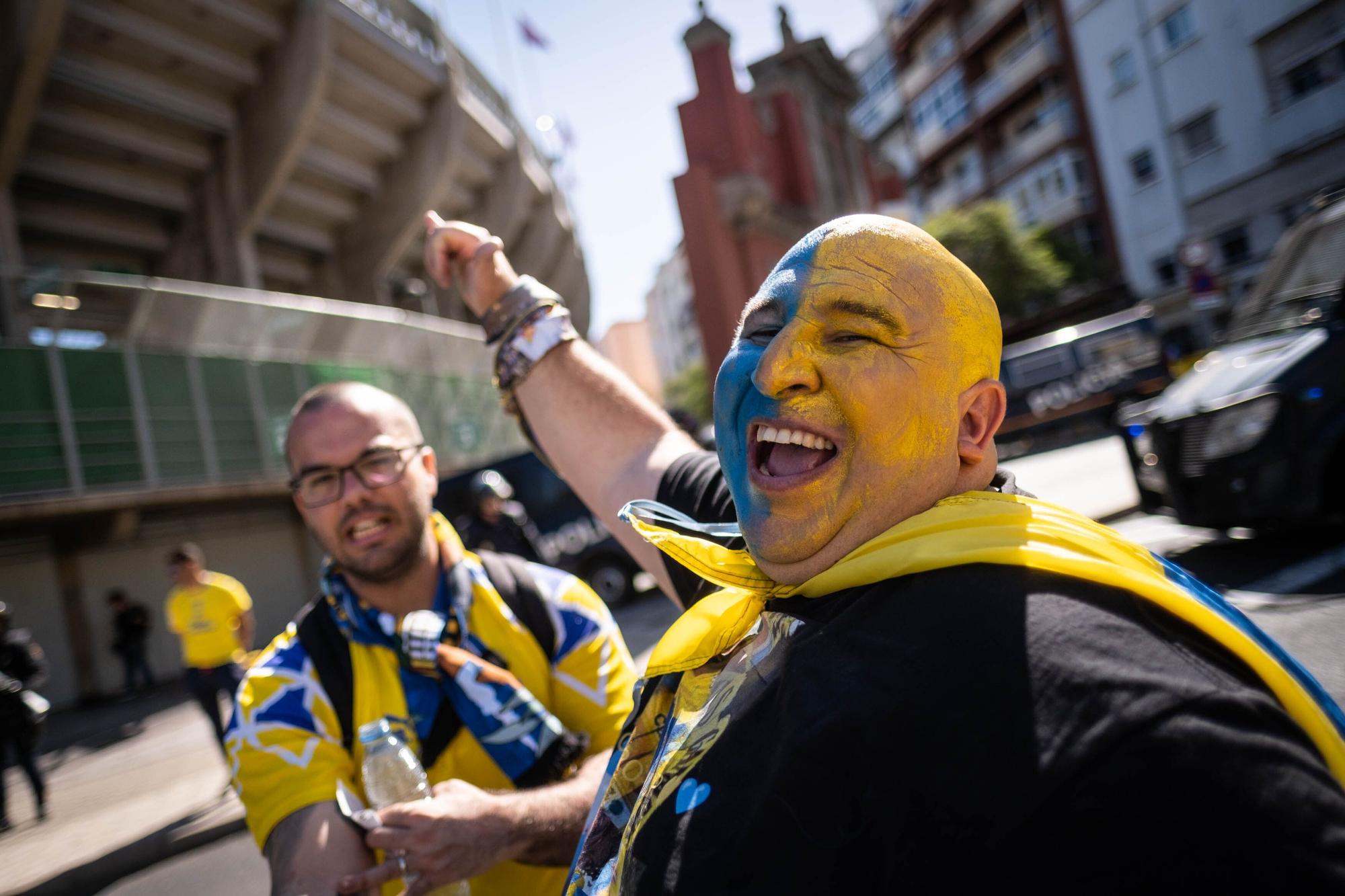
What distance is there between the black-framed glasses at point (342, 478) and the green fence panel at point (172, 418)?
14.3m

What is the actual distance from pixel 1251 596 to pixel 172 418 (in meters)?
15.4

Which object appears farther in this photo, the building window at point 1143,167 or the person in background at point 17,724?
the building window at point 1143,167

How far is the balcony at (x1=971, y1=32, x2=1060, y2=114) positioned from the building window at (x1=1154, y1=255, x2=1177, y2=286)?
26.3 ft

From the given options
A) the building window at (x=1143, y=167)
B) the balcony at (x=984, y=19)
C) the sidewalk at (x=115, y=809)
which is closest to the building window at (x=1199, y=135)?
the building window at (x=1143, y=167)

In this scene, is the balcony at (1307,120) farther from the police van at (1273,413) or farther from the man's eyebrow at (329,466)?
the man's eyebrow at (329,466)

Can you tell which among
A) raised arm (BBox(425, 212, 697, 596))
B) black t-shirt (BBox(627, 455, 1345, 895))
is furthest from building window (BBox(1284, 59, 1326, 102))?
black t-shirt (BBox(627, 455, 1345, 895))

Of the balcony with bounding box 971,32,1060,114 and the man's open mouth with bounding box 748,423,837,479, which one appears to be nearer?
the man's open mouth with bounding box 748,423,837,479

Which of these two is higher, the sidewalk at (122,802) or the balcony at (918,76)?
the balcony at (918,76)

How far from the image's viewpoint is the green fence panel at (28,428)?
12.3 meters

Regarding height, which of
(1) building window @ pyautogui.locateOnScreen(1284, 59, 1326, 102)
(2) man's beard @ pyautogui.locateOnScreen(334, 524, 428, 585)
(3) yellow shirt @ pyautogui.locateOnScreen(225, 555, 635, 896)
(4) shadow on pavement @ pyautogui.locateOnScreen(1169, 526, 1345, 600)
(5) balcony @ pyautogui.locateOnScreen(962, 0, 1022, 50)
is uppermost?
(5) balcony @ pyautogui.locateOnScreen(962, 0, 1022, 50)

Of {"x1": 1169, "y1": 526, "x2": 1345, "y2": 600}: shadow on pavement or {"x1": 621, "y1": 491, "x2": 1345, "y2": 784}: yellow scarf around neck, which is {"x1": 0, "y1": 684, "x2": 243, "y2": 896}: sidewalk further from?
{"x1": 1169, "y1": 526, "x2": 1345, "y2": 600}: shadow on pavement

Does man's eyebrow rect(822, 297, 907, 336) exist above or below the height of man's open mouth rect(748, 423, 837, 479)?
above

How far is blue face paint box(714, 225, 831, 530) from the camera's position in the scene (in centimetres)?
99

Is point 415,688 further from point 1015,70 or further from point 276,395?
point 1015,70
